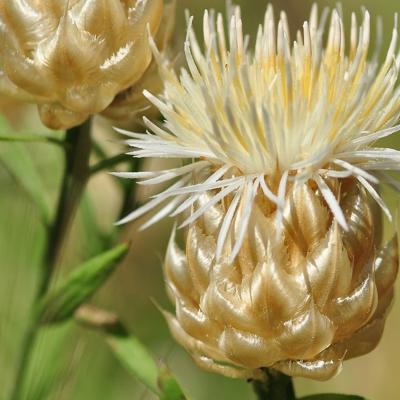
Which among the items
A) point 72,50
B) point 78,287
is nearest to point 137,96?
point 72,50

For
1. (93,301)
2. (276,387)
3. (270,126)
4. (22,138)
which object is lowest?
(93,301)

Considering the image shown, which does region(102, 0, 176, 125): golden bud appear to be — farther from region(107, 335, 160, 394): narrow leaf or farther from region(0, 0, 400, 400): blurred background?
region(107, 335, 160, 394): narrow leaf

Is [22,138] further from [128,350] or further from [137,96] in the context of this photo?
[128,350]

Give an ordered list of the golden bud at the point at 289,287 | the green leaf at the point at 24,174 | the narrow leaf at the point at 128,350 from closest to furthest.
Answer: the golden bud at the point at 289,287 < the narrow leaf at the point at 128,350 < the green leaf at the point at 24,174

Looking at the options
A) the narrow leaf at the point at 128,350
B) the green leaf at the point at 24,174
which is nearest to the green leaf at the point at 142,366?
the narrow leaf at the point at 128,350

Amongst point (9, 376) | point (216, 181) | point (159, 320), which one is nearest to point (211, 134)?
point (216, 181)

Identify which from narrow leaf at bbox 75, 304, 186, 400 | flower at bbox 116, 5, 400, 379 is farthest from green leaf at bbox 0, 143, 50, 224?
flower at bbox 116, 5, 400, 379

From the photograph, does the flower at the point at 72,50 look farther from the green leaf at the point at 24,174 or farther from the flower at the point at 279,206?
the green leaf at the point at 24,174
